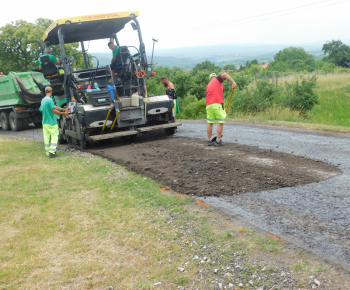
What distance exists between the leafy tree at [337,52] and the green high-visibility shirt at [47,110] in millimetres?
71904

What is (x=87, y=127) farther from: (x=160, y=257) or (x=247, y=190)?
(x=160, y=257)

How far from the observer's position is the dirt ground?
216 inches

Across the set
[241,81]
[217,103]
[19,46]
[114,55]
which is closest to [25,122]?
[114,55]

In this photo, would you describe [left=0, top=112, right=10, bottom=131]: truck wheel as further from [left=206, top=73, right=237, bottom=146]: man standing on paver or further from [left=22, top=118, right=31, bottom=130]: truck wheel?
[left=206, top=73, right=237, bottom=146]: man standing on paver

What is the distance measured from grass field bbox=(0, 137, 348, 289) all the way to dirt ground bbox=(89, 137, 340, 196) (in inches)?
18.3

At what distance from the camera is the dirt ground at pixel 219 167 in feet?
18.0

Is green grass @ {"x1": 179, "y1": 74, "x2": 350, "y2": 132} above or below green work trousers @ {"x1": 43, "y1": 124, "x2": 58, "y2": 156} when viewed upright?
below

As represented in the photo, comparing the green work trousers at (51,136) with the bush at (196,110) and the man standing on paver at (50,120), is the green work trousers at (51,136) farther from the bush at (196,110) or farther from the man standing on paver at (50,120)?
the bush at (196,110)

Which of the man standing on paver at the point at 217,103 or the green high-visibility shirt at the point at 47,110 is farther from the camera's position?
the green high-visibility shirt at the point at 47,110

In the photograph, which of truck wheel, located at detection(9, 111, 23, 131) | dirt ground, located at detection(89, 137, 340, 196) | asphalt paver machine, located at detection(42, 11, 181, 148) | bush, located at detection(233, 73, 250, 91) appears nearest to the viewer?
dirt ground, located at detection(89, 137, 340, 196)

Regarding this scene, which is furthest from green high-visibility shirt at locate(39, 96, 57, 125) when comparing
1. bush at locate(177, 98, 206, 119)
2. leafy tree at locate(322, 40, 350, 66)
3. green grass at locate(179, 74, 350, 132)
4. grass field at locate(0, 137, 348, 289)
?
leafy tree at locate(322, 40, 350, 66)

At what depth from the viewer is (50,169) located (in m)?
7.68

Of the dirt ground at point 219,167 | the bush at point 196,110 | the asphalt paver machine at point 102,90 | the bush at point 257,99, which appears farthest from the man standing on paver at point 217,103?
the bush at point 196,110

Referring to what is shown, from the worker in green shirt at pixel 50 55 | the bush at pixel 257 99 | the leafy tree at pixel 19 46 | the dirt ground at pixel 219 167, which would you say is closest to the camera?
the dirt ground at pixel 219 167
